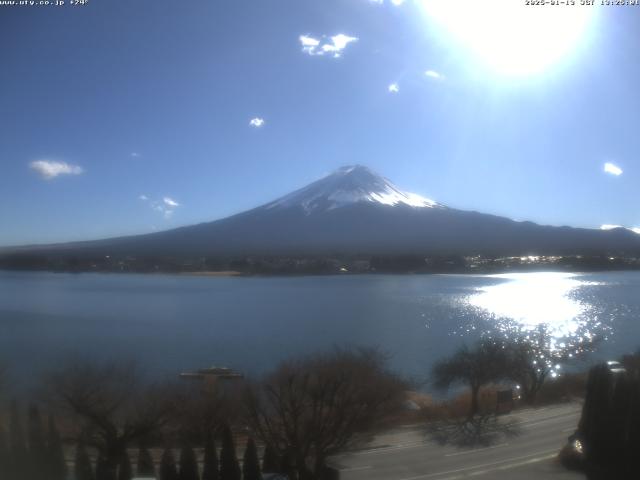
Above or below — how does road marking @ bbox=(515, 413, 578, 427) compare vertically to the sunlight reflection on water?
below

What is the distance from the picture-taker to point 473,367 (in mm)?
4188

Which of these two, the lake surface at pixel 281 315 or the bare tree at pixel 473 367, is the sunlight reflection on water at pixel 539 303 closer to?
the lake surface at pixel 281 315

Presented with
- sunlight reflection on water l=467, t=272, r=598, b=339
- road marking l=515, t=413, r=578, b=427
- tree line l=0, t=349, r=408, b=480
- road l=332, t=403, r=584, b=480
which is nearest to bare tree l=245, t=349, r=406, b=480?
tree line l=0, t=349, r=408, b=480

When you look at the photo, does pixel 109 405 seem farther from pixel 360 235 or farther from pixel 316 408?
pixel 360 235

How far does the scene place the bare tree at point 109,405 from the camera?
131 inches

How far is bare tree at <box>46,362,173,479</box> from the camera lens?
3320 mm


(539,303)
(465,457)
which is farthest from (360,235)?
(465,457)

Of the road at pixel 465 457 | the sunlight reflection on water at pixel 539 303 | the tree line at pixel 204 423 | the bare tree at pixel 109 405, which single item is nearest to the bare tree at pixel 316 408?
the tree line at pixel 204 423

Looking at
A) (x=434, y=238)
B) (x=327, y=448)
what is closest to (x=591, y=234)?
(x=434, y=238)

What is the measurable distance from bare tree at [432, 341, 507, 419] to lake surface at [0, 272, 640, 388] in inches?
6.5

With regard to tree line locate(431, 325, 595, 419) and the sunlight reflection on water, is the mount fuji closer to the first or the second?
the sunlight reflection on water

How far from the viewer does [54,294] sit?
9469 mm

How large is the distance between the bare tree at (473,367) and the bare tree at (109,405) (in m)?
1.96

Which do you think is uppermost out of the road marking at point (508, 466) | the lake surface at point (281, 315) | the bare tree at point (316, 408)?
the lake surface at point (281, 315)
